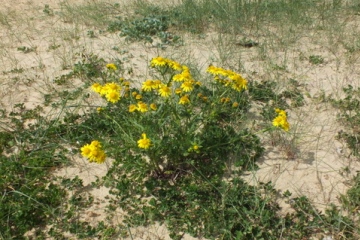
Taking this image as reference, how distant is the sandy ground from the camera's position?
9.69 ft

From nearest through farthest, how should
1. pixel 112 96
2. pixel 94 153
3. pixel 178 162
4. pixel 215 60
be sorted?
pixel 94 153 < pixel 112 96 < pixel 178 162 < pixel 215 60

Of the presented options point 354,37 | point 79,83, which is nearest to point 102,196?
point 79,83

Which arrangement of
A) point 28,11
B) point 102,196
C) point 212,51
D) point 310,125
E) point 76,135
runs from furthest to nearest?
point 28,11 → point 212,51 → point 310,125 → point 76,135 → point 102,196

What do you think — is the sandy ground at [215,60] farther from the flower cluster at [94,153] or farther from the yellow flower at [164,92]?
the yellow flower at [164,92]

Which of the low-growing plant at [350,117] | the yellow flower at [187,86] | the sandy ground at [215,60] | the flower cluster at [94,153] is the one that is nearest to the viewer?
the flower cluster at [94,153]

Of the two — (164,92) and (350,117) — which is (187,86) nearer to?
(164,92)

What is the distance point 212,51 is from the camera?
15.6 ft

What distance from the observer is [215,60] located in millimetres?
4531

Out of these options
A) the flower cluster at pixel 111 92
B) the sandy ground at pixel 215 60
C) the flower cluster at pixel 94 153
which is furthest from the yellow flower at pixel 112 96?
the sandy ground at pixel 215 60

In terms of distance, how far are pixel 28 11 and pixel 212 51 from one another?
3492 mm

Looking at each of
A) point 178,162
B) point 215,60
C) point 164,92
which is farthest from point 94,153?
point 215,60

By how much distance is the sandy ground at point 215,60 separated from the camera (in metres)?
2.95

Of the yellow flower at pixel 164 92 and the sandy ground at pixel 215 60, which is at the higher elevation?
the yellow flower at pixel 164 92

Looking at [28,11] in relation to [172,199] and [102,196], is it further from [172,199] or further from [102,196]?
[172,199]
